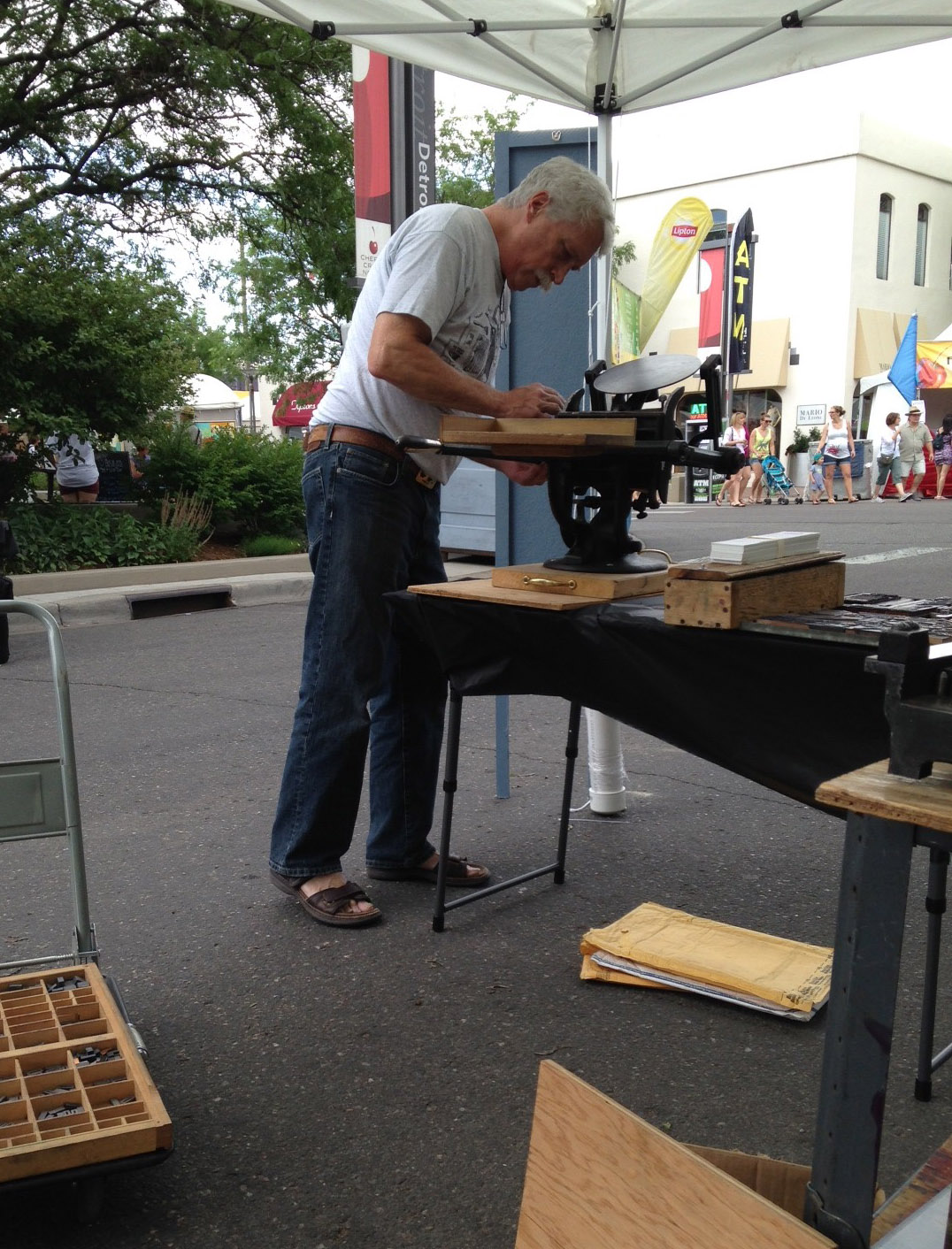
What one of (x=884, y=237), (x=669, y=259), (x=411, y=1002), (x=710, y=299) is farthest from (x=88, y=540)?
(x=884, y=237)

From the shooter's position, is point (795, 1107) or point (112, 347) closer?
point (795, 1107)

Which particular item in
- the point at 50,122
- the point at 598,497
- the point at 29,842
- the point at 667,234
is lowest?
the point at 29,842

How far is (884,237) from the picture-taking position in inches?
1218

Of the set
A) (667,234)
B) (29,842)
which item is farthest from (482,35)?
(667,234)

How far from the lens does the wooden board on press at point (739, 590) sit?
219 centimetres

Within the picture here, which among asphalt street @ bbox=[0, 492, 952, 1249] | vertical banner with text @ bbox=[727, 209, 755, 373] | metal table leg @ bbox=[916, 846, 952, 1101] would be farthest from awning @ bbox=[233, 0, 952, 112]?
vertical banner with text @ bbox=[727, 209, 755, 373]

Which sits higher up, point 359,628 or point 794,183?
point 794,183

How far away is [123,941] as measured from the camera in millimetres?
3131

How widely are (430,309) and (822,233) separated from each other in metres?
30.1

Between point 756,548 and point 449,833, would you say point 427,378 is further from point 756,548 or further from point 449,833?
point 449,833

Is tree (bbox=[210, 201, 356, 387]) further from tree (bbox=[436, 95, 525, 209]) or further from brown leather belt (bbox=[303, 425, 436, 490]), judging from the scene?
brown leather belt (bbox=[303, 425, 436, 490])

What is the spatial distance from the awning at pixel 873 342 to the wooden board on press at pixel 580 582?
29.7m

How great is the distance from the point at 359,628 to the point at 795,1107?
1.52 m

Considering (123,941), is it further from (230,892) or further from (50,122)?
(50,122)
